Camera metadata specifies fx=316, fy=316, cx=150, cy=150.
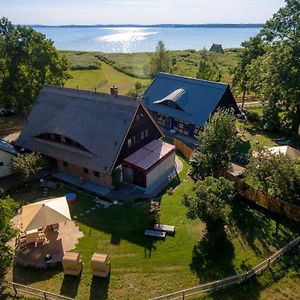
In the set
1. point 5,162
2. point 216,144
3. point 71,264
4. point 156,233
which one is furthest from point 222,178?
point 5,162

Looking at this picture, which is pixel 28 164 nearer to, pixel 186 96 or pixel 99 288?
pixel 99 288

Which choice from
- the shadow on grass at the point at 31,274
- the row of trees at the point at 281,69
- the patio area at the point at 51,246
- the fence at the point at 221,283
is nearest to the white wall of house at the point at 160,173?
the patio area at the point at 51,246

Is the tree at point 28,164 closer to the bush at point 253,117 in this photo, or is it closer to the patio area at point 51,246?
the patio area at point 51,246

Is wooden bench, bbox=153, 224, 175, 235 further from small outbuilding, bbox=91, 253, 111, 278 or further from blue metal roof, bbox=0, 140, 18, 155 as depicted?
blue metal roof, bbox=0, 140, 18, 155

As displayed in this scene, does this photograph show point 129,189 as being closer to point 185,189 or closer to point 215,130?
point 185,189

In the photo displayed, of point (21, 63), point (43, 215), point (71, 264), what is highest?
point (21, 63)

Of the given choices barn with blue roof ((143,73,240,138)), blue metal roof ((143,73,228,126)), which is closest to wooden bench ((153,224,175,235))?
barn with blue roof ((143,73,240,138))
